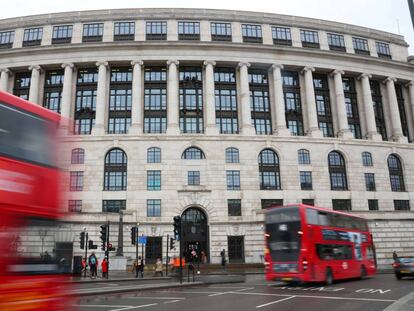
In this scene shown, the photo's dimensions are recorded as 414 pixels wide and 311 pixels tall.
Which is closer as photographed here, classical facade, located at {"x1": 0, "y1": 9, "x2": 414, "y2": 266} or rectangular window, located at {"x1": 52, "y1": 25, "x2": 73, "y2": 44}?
classical facade, located at {"x1": 0, "y1": 9, "x2": 414, "y2": 266}

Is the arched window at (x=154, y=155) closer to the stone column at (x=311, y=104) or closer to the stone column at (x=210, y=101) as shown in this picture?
the stone column at (x=210, y=101)

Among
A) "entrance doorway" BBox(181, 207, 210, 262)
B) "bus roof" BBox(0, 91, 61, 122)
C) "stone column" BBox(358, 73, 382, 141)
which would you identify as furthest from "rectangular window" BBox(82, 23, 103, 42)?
"bus roof" BBox(0, 91, 61, 122)

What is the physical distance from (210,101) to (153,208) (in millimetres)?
14943

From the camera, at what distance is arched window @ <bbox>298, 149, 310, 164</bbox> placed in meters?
46.5

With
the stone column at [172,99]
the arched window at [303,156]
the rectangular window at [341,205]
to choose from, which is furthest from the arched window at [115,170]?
the rectangular window at [341,205]

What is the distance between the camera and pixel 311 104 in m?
49.0

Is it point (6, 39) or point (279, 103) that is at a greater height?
point (6, 39)

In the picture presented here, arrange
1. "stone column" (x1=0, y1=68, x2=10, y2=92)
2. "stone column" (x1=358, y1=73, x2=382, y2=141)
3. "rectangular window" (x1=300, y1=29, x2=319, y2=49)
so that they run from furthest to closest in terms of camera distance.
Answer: "rectangular window" (x1=300, y1=29, x2=319, y2=49) < "stone column" (x1=358, y1=73, x2=382, y2=141) < "stone column" (x1=0, y1=68, x2=10, y2=92)

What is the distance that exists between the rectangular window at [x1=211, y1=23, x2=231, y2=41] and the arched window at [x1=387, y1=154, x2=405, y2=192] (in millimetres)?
26968

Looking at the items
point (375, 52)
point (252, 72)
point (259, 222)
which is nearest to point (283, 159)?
point (259, 222)

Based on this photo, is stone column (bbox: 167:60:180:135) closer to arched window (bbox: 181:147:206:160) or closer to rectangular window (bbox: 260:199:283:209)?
arched window (bbox: 181:147:206:160)

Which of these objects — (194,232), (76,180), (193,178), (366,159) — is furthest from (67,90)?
(366,159)

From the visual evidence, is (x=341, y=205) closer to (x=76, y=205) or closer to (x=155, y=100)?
(x=155, y=100)

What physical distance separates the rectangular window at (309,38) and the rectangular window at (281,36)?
1877 millimetres
